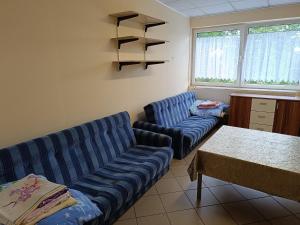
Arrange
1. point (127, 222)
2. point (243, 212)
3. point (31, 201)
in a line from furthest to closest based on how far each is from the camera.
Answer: point (243, 212) < point (127, 222) < point (31, 201)

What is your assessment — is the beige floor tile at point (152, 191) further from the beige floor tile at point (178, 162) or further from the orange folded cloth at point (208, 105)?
the orange folded cloth at point (208, 105)

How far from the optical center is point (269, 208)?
2.19 meters

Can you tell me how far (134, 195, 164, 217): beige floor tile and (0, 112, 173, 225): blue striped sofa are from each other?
0.07 meters

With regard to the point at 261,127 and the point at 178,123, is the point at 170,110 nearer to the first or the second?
the point at 178,123

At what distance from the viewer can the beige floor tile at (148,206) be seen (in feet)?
6.98

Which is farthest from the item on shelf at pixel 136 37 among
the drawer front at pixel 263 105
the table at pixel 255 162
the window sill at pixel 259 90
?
the drawer front at pixel 263 105

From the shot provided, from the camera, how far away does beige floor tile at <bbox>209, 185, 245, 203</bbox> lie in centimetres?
234

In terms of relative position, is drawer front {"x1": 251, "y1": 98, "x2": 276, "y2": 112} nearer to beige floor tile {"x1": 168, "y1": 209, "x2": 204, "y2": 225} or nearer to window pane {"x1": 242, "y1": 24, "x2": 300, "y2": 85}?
window pane {"x1": 242, "y1": 24, "x2": 300, "y2": 85}

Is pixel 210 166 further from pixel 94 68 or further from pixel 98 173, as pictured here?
pixel 94 68

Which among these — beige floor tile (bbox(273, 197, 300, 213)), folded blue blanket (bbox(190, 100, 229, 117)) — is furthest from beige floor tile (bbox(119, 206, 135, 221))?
folded blue blanket (bbox(190, 100, 229, 117))

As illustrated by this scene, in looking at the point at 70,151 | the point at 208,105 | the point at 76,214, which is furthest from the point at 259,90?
the point at 76,214

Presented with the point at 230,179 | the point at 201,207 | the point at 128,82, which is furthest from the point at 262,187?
the point at 128,82

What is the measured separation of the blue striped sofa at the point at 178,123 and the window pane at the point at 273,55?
132 cm

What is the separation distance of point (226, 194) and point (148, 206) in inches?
35.1
